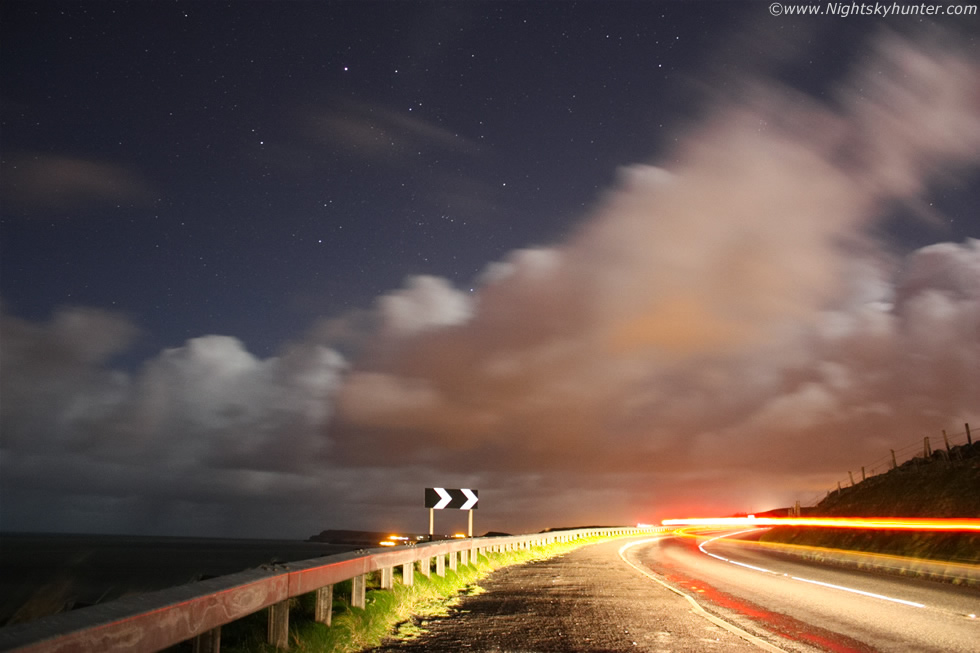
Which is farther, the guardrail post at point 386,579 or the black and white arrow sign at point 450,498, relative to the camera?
the black and white arrow sign at point 450,498

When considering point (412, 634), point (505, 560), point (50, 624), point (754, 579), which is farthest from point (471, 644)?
point (505, 560)

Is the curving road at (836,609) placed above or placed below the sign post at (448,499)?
below

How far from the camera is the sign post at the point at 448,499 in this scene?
17.8 metres

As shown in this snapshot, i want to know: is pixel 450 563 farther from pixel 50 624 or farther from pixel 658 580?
pixel 50 624

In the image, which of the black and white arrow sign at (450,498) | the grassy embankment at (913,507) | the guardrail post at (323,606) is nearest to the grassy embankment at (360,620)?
the guardrail post at (323,606)

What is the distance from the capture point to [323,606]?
7.55 meters

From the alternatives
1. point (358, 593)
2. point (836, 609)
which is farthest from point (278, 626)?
point (836, 609)

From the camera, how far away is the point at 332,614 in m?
8.09

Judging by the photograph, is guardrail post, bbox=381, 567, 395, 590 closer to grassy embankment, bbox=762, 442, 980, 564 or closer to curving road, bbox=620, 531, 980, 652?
curving road, bbox=620, 531, 980, 652

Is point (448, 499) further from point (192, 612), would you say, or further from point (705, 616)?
point (192, 612)

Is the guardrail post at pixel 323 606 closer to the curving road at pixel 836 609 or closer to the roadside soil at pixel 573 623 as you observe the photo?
the roadside soil at pixel 573 623

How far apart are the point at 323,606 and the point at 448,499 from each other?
10.9m

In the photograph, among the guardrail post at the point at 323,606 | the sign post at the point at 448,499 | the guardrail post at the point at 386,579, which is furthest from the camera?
the sign post at the point at 448,499

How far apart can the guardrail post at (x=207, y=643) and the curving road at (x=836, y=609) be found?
540 cm
